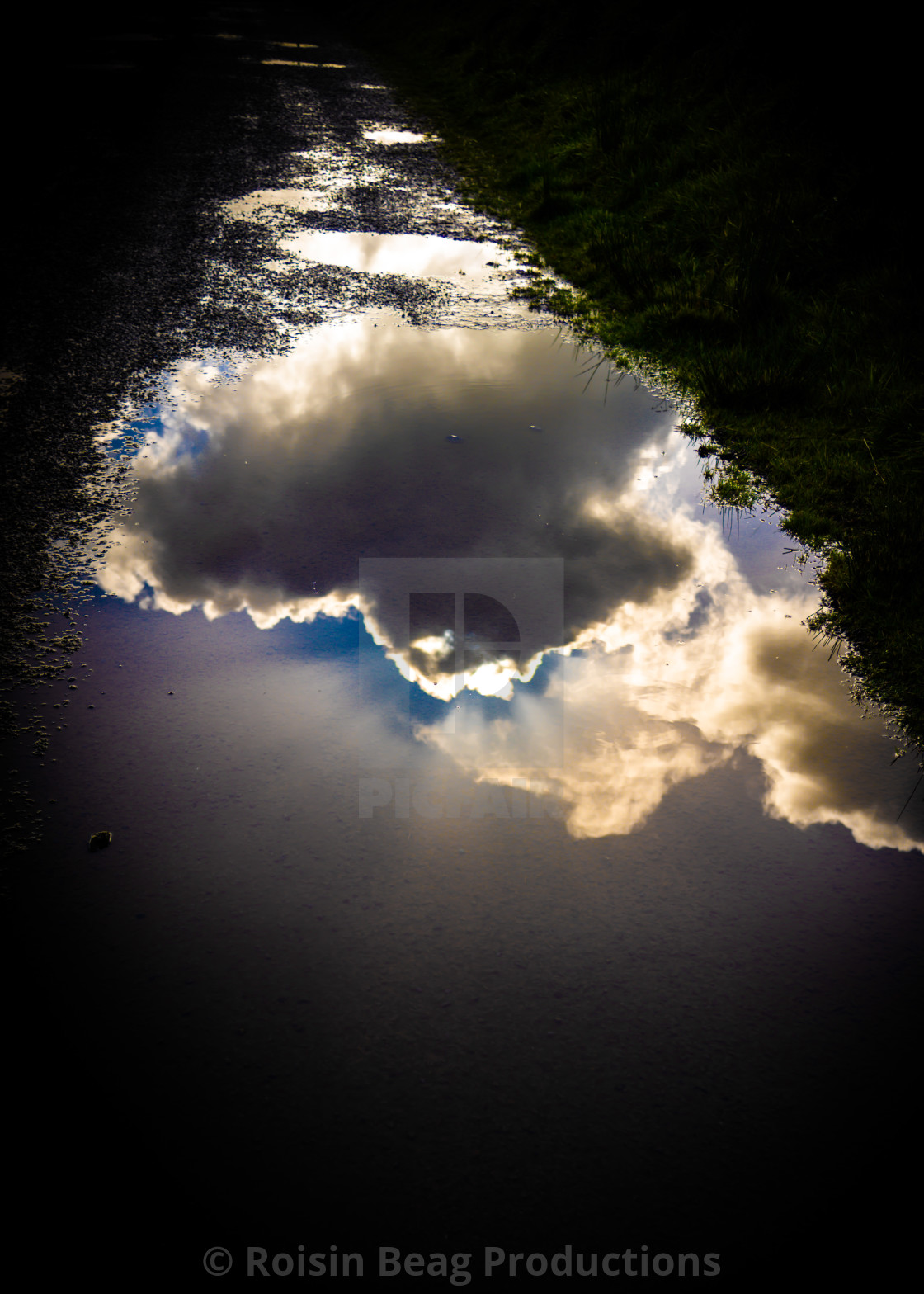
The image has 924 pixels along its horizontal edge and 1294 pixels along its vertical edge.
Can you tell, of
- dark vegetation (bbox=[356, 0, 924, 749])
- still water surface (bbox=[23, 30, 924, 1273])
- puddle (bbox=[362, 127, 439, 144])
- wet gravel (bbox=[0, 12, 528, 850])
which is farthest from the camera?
puddle (bbox=[362, 127, 439, 144])

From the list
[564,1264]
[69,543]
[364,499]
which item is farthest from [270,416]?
[564,1264]

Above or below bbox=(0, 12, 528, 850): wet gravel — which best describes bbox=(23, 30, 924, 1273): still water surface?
below

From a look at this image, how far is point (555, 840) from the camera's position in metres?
2.70

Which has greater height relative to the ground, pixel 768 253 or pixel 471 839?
pixel 768 253

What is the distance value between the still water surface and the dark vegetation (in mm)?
437

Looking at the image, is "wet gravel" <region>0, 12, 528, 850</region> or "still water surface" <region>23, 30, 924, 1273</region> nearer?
"still water surface" <region>23, 30, 924, 1273</region>

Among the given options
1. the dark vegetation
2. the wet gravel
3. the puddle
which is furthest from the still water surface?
the puddle

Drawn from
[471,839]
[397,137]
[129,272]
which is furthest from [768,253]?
[397,137]

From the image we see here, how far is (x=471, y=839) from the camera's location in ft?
8.81

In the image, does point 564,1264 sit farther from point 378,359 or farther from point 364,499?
point 378,359

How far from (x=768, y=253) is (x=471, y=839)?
244 inches

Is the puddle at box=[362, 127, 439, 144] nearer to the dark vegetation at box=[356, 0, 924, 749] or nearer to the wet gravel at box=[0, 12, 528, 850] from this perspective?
the wet gravel at box=[0, 12, 528, 850]

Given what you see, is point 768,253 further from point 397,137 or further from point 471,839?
point 397,137

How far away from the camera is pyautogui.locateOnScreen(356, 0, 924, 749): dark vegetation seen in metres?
4.38
